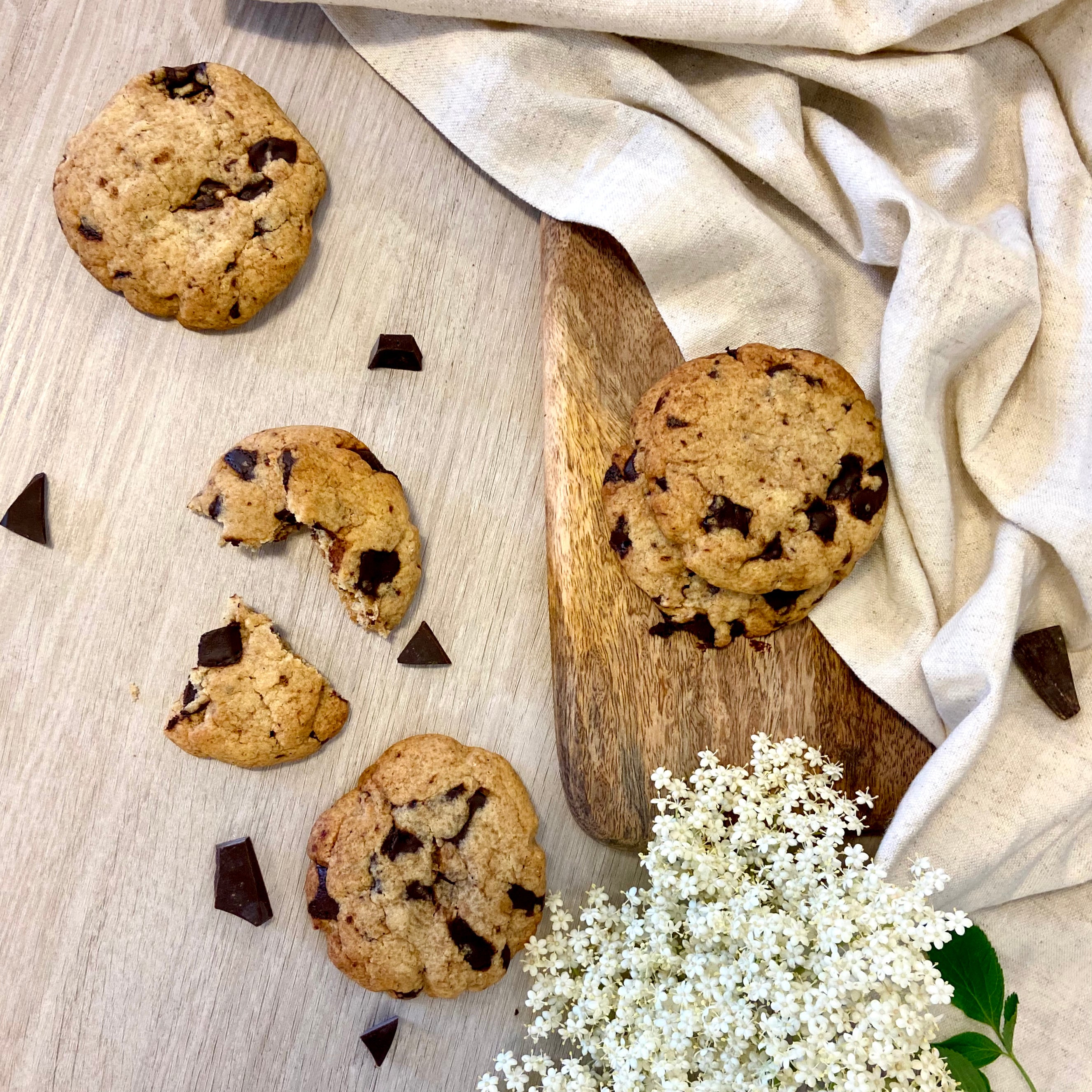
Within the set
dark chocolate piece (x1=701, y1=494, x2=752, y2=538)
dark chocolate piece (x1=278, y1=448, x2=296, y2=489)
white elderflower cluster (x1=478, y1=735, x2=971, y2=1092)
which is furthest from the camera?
dark chocolate piece (x1=278, y1=448, x2=296, y2=489)

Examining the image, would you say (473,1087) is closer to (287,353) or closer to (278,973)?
(278,973)

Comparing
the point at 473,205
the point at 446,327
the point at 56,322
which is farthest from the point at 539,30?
the point at 56,322

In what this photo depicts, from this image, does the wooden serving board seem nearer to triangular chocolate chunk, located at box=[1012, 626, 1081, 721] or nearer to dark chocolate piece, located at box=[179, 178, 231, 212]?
triangular chocolate chunk, located at box=[1012, 626, 1081, 721]

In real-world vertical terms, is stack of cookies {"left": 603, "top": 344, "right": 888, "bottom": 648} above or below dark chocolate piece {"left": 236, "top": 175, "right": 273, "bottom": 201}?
above

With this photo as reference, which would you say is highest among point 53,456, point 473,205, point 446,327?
point 473,205

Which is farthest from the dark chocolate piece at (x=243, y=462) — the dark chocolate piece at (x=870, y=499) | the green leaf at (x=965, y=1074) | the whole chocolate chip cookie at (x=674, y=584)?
the green leaf at (x=965, y=1074)

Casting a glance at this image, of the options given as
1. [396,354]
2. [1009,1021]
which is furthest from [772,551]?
[1009,1021]

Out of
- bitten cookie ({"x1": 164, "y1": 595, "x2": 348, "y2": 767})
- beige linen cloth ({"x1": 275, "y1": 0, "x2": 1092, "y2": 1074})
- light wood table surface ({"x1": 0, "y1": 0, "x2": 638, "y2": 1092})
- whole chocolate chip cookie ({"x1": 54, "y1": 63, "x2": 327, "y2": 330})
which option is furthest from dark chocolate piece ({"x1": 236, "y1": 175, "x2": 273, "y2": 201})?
bitten cookie ({"x1": 164, "y1": 595, "x2": 348, "y2": 767})

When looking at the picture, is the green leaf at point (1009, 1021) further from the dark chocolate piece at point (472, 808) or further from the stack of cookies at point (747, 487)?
the dark chocolate piece at point (472, 808)
